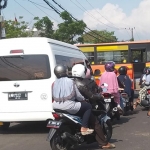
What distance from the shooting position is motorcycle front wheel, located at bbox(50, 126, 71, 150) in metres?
6.28

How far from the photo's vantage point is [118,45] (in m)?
18.3

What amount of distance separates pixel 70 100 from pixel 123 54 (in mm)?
12291

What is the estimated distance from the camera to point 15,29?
36.0 meters

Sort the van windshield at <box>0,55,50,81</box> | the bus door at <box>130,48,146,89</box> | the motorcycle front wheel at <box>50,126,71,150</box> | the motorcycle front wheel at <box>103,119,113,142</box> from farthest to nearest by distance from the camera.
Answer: the bus door at <box>130,48,146,89</box>, the van windshield at <box>0,55,50,81</box>, the motorcycle front wheel at <box>103,119,113,142</box>, the motorcycle front wheel at <box>50,126,71,150</box>

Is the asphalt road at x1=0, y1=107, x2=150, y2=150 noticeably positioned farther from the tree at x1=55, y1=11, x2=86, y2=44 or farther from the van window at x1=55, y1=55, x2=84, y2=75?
the tree at x1=55, y1=11, x2=86, y2=44

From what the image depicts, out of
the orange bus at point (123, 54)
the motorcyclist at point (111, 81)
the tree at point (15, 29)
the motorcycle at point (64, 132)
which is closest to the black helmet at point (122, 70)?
the motorcyclist at point (111, 81)

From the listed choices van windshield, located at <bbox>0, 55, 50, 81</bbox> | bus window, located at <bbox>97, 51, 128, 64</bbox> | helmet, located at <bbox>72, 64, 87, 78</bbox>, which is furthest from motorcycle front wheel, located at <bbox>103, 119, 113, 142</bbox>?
bus window, located at <bbox>97, 51, 128, 64</bbox>

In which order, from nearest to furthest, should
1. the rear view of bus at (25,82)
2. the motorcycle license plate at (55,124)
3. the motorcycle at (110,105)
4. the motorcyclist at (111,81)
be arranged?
1. the motorcycle license plate at (55,124)
2. the rear view of bus at (25,82)
3. the motorcycle at (110,105)
4. the motorcyclist at (111,81)

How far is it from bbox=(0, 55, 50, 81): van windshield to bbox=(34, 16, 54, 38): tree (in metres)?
28.5

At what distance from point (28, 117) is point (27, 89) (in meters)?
0.63

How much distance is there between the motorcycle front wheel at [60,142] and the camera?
247 inches

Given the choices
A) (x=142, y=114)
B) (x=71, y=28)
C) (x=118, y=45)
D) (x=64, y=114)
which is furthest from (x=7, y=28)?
(x=64, y=114)

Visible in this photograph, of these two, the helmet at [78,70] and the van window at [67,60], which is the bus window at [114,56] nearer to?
the van window at [67,60]

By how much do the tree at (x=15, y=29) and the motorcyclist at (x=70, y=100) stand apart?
28552 millimetres
